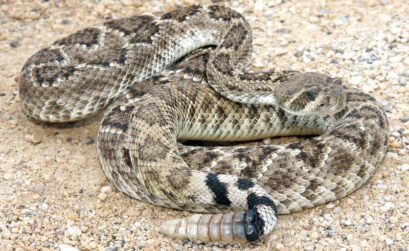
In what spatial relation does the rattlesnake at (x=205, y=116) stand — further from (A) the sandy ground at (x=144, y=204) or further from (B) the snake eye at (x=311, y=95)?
(A) the sandy ground at (x=144, y=204)

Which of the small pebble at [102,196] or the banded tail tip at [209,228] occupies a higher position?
the banded tail tip at [209,228]

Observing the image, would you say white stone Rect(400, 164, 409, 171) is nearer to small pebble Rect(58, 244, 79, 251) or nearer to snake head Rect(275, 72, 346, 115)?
snake head Rect(275, 72, 346, 115)

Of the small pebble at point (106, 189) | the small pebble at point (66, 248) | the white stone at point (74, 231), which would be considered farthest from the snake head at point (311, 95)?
the small pebble at point (66, 248)

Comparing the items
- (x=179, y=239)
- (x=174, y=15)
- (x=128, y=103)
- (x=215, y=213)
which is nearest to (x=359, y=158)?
(x=215, y=213)

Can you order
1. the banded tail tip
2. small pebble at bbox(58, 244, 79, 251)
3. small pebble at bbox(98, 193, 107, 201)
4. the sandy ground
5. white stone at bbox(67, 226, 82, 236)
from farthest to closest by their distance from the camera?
1. small pebble at bbox(98, 193, 107, 201)
2. white stone at bbox(67, 226, 82, 236)
3. the sandy ground
4. small pebble at bbox(58, 244, 79, 251)
5. the banded tail tip

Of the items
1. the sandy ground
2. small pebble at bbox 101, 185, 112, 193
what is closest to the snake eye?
the sandy ground
